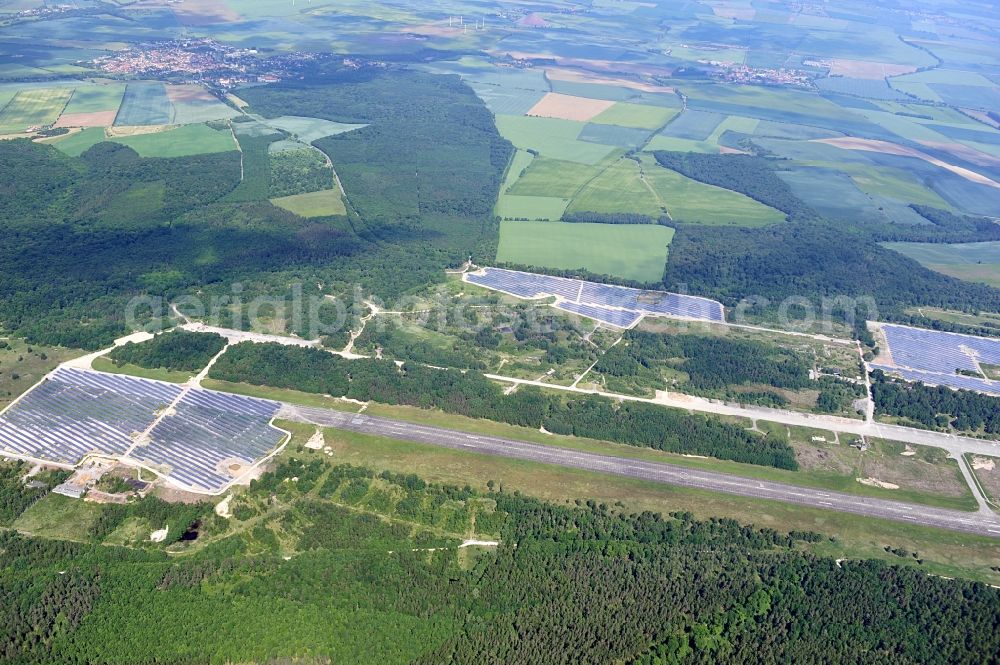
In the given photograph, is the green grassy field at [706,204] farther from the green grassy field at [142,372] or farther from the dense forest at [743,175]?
the green grassy field at [142,372]

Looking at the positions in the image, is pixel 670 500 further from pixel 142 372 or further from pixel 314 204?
pixel 314 204

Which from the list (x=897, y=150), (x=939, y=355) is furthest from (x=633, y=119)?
(x=939, y=355)

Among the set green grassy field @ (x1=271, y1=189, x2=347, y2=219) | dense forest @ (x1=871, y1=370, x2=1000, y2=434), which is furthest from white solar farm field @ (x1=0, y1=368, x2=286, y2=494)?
dense forest @ (x1=871, y1=370, x2=1000, y2=434)

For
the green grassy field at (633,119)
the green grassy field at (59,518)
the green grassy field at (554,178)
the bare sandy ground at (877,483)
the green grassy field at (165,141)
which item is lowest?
the green grassy field at (59,518)

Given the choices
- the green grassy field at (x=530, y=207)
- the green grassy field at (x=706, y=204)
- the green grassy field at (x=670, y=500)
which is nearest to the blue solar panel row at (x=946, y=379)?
the green grassy field at (x=670, y=500)

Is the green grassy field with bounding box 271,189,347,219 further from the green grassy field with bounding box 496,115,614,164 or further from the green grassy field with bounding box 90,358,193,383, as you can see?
the green grassy field with bounding box 496,115,614,164

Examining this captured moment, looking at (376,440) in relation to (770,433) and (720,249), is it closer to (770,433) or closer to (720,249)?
(770,433)
